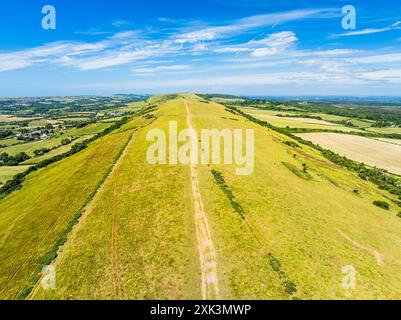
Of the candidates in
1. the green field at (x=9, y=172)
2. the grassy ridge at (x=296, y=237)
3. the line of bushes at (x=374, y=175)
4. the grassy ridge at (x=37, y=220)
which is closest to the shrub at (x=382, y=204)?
the grassy ridge at (x=296, y=237)

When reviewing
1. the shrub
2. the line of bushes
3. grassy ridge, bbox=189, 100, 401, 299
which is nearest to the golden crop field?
the line of bushes

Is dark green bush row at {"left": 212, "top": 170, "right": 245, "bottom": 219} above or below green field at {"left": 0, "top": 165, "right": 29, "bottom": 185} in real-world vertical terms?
above

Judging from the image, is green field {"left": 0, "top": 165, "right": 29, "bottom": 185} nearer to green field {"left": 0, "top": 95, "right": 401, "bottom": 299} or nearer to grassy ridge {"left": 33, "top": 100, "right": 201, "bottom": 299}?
green field {"left": 0, "top": 95, "right": 401, "bottom": 299}

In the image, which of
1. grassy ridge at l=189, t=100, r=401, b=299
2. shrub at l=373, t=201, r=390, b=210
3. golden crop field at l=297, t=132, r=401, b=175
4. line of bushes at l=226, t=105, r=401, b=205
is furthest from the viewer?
golden crop field at l=297, t=132, r=401, b=175

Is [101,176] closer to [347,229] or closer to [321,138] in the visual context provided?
[347,229]

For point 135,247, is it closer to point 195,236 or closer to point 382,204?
point 195,236

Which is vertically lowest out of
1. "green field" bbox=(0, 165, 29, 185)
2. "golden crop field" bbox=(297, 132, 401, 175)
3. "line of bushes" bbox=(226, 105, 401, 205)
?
"green field" bbox=(0, 165, 29, 185)

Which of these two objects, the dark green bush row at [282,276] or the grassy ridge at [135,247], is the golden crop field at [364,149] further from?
the grassy ridge at [135,247]
